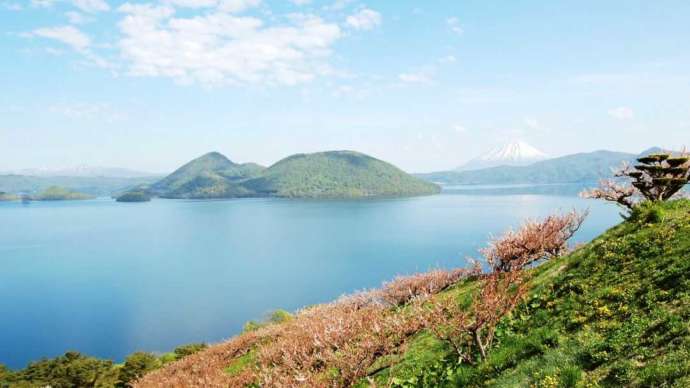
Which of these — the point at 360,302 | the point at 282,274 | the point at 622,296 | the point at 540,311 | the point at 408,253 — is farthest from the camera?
the point at 408,253

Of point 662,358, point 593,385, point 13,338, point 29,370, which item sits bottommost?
point 13,338

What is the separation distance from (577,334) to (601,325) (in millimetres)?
791

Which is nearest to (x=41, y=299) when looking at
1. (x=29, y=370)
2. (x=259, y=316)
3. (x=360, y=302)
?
(x=259, y=316)

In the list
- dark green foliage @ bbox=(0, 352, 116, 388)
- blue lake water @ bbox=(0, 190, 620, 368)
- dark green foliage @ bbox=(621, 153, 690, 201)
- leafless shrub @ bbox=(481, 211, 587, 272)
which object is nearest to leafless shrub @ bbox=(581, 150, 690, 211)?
dark green foliage @ bbox=(621, 153, 690, 201)

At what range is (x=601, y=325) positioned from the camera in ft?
43.1

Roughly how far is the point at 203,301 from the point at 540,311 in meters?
102

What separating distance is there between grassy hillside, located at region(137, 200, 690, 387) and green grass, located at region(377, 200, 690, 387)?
37 mm

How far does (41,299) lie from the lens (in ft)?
357

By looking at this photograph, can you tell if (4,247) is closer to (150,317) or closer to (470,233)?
(150,317)

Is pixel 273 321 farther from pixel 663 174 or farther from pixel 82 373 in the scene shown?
pixel 663 174

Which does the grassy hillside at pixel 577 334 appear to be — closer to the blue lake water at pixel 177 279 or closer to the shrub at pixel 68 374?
the shrub at pixel 68 374

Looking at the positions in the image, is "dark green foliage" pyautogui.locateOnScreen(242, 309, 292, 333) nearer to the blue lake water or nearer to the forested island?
the blue lake water

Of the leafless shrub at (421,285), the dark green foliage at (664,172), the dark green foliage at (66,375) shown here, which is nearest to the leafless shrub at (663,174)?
the dark green foliage at (664,172)

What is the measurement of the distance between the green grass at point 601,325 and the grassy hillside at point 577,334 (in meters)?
0.04
